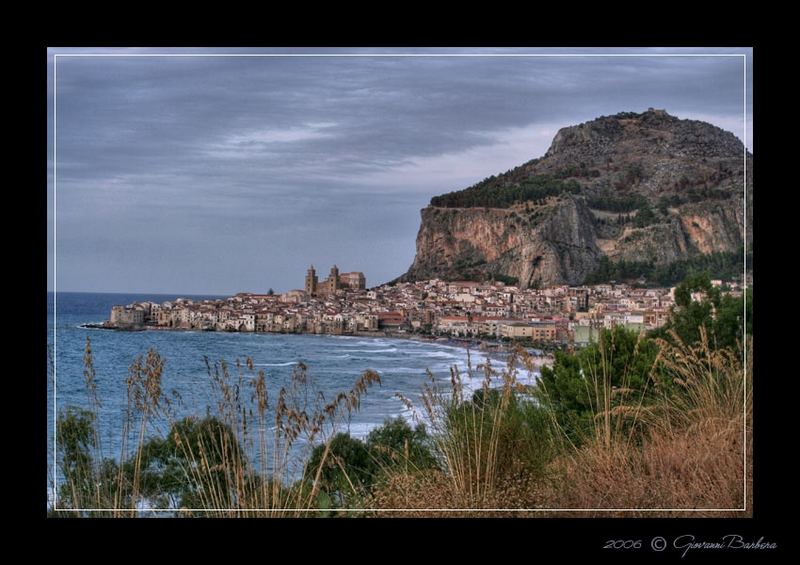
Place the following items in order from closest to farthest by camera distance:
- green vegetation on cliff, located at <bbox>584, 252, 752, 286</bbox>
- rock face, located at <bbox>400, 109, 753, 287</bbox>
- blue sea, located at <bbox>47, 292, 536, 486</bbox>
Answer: blue sea, located at <bbox>47, 292, 536, 486</bbox> < rock face, located at <bbox>400, 109, 753, 287</bbox> < green vegetation on cliff, located at <bbox>584, 252, 752, 286</bbox>

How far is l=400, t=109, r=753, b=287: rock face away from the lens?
606cm

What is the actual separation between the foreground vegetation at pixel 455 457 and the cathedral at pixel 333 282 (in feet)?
4.92

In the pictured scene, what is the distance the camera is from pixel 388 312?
5828mm

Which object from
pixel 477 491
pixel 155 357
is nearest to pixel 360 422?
pixel 477 491

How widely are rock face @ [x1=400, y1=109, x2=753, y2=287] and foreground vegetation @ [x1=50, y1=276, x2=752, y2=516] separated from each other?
1.84 metres

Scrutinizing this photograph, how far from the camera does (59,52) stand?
14.4 feet

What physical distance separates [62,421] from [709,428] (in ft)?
11.2

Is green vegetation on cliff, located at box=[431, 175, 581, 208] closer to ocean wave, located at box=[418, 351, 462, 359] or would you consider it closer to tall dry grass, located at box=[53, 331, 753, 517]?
ocean wave, located at box=[418, 351, 462, 359]

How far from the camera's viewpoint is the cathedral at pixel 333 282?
5809 millimetres
